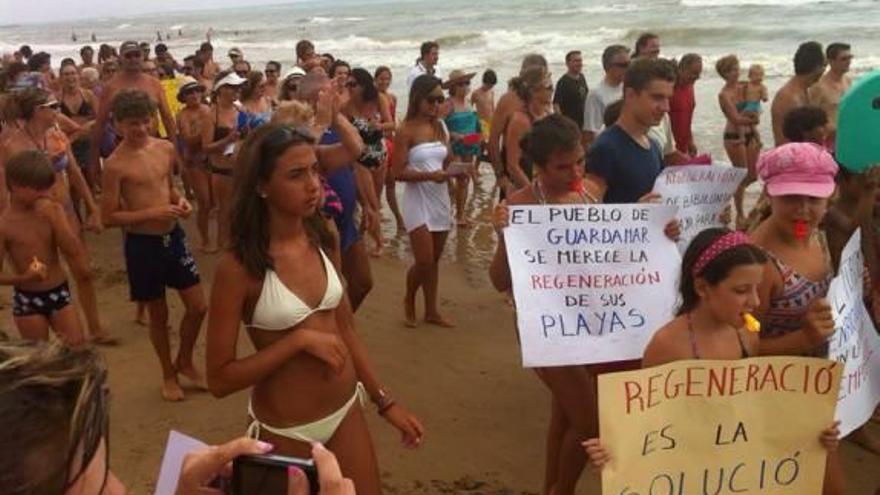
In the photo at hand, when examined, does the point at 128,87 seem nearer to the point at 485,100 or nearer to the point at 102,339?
the point at 102,339

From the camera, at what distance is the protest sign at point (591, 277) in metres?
4.16

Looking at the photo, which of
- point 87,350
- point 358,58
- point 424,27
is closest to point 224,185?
point 87,350

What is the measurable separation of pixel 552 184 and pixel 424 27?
4777 centimetres

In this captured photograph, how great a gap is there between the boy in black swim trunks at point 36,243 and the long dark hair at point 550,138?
305 cm

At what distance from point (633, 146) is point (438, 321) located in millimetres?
→ 2972

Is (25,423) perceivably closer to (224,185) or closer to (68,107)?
(224,185)

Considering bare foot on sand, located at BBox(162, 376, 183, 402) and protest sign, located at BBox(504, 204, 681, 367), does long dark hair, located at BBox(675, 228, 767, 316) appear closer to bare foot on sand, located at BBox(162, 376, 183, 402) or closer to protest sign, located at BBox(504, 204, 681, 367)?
protest sign, located at BBox(504, 204, 681, 367)

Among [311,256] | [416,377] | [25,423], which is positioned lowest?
[416,377]

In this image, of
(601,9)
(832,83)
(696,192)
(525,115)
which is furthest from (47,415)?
(601,9)

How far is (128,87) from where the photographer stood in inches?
340

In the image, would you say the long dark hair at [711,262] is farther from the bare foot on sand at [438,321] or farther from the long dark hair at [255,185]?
the bare foot on sand at [438,321]

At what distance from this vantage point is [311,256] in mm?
3482

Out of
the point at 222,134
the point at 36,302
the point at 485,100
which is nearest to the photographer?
the point at 36,302

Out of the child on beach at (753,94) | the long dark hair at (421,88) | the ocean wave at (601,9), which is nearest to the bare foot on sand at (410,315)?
the long dark hair at (421,88)
